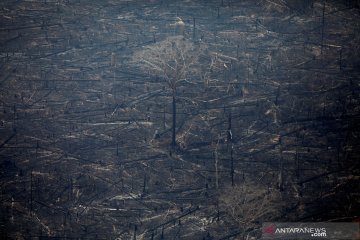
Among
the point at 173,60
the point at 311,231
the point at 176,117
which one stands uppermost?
the point at 173,60

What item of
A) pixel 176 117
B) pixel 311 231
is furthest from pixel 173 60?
pixel 311 231

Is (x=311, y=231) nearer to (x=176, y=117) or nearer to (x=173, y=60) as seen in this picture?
(x=176, y=117)

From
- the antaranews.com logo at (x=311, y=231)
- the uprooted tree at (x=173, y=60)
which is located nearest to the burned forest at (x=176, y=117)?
the uprooted tree at (x=173, y=60)

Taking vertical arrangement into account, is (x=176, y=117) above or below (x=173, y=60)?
below

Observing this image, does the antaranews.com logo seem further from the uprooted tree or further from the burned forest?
the uprooted tree

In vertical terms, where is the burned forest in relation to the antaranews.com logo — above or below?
above

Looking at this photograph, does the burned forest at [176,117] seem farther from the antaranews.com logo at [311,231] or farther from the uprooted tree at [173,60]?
the antaranews.com logo at [311,231]

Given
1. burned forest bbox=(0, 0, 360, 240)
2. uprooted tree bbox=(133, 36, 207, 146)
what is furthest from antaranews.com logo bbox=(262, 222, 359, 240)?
uprooted tree bbox=(133, 36, 207, 146)

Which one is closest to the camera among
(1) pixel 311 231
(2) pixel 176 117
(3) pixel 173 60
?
(1) pixel 311 231

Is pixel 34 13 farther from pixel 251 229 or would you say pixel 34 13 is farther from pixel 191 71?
pixel 251 229
